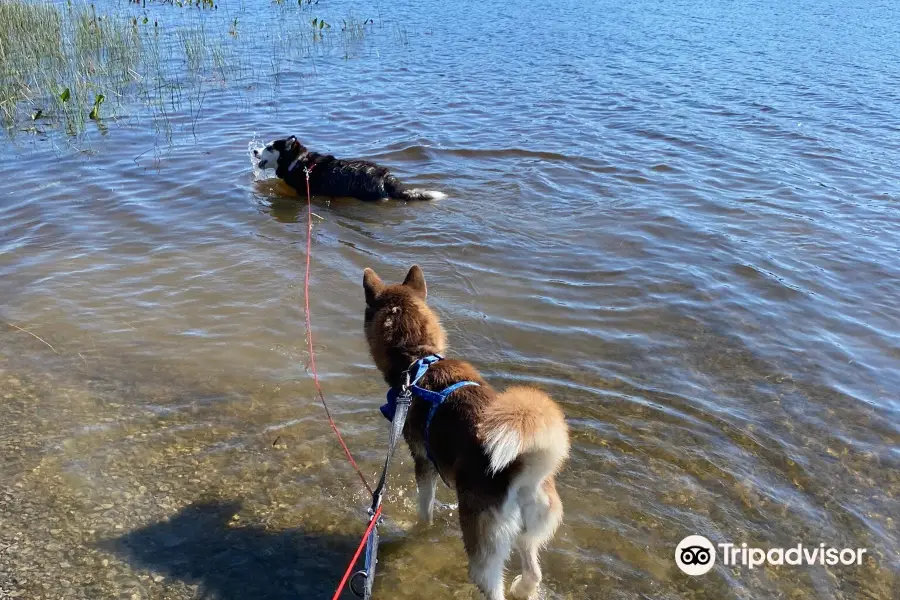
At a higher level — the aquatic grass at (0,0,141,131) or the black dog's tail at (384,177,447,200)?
the aquatic grass at (0,0,141,131)

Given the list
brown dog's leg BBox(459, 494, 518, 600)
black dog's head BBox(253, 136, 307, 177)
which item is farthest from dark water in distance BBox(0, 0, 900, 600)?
brown dog's leg BBox(459, 494, 518, 600)

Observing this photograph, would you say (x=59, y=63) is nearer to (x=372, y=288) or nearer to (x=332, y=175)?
(x=332, y=175)

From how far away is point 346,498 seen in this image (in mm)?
4203

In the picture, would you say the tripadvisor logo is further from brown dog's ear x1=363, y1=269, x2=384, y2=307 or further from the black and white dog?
the black and white dog

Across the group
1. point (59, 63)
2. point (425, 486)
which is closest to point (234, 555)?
point (425, 486)

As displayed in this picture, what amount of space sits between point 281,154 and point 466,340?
5.52 meters

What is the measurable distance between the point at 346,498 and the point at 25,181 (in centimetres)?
849

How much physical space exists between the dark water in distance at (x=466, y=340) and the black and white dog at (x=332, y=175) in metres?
0.27

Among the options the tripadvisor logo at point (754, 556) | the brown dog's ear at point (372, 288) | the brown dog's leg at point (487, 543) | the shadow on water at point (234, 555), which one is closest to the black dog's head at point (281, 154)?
the brown dog's ear at point (372, 288)

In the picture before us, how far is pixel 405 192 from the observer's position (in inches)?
378

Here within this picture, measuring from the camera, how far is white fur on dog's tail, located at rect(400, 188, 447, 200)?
958 cm

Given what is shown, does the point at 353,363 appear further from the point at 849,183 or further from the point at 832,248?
the point at 849,183

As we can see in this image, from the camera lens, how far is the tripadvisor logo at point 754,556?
149 inches

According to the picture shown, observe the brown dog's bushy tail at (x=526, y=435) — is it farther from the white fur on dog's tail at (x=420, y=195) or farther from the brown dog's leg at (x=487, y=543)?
the white fur on dog's tail at (x=420, y=195)
